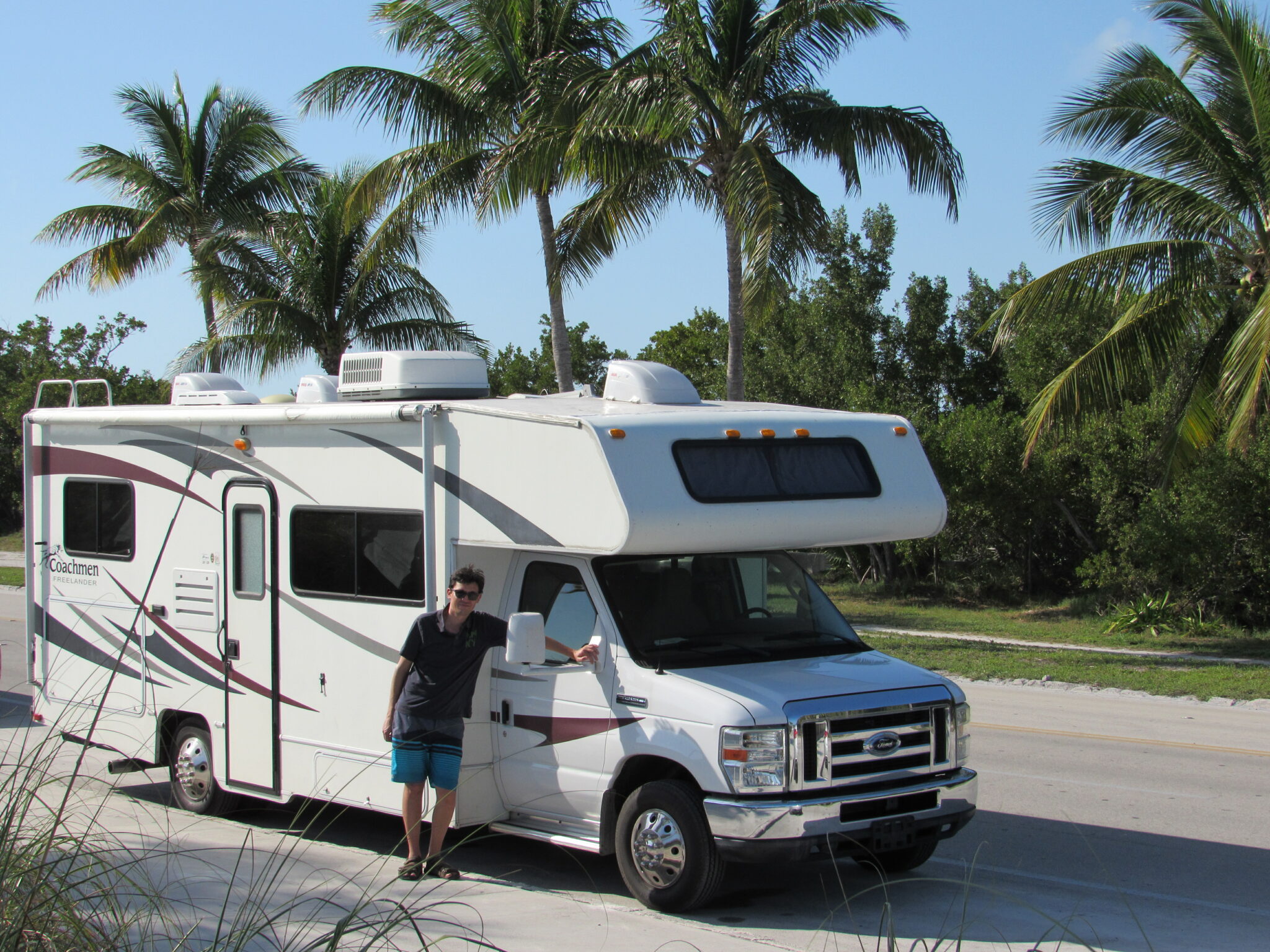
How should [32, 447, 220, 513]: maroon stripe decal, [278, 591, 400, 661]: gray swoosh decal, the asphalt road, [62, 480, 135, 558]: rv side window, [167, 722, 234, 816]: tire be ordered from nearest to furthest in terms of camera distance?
the asphalt road, [278, 591, 400, 661]: gray swoosh decal, [167, 722, 234, 816]: tire, [32, 447, 220, 513]: maroon stripe decal, [62, 480, 135, 558]: rv side window

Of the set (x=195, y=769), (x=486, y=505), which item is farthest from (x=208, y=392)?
(x=486, y=505)

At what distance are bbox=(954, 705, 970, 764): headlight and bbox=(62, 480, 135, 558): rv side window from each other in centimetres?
616

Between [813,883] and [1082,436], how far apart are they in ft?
61.7

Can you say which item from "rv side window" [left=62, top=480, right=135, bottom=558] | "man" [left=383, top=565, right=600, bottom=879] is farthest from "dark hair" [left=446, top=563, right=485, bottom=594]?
"rv side window" [left=62, top=480, right=135, bottom=558]

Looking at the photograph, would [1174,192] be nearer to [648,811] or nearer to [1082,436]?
[1082,436]

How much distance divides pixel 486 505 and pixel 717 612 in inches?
57.6

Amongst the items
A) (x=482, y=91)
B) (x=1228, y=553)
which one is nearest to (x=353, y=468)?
(x=482, y=91)

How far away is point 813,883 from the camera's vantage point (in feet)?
24.9

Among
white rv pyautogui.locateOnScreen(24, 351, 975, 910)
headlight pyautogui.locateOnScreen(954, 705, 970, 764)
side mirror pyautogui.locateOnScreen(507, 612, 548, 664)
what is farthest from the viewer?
headlight pyautogui.locateOnScreen(954, 705, 970, 764)

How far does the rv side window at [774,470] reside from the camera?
7227 mm

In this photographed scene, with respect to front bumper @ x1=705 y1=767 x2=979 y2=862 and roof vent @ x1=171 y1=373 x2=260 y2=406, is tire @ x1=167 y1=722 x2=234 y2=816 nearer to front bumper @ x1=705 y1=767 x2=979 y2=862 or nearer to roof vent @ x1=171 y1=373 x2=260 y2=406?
roof vent @ x1=171 y1=373 x2=260 y2=406

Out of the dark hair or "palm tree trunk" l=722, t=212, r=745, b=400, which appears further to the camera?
"palm tree trunk" l=722, t=212, r=745, b=400

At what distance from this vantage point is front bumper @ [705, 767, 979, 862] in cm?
656

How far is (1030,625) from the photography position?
23906mm
